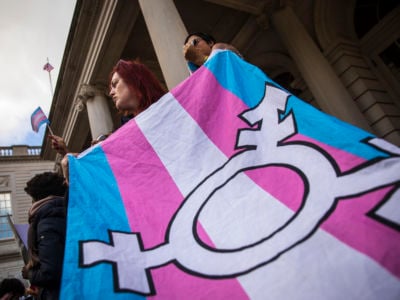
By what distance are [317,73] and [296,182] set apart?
Result: 5.18 m

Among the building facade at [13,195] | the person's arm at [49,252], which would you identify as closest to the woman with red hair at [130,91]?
the person's arm at [49,252]

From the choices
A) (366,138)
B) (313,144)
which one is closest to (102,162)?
(313,144)

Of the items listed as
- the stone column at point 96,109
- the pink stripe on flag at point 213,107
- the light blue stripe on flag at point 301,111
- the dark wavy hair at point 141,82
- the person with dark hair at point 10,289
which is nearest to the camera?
the light blue stripe on flag at point 301,111

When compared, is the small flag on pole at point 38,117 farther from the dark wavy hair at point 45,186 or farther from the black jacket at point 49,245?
the black jacket at point 49,245

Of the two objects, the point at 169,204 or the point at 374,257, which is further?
the point at 169,204

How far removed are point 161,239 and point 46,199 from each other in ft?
3.97

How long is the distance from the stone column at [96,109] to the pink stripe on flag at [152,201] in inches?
208

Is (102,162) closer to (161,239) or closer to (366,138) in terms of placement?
(161,239)

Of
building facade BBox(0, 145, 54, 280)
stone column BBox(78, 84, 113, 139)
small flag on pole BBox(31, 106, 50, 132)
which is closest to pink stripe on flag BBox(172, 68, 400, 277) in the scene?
small flag on pole BBox(31, 106, 50, 132)

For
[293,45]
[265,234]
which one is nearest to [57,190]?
[265,234]

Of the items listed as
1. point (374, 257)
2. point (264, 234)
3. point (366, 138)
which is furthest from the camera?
point (366, 138)

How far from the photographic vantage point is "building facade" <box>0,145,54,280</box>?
16.7 metres

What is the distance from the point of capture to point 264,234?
881 mm

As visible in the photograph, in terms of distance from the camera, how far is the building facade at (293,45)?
5402 millimetres
